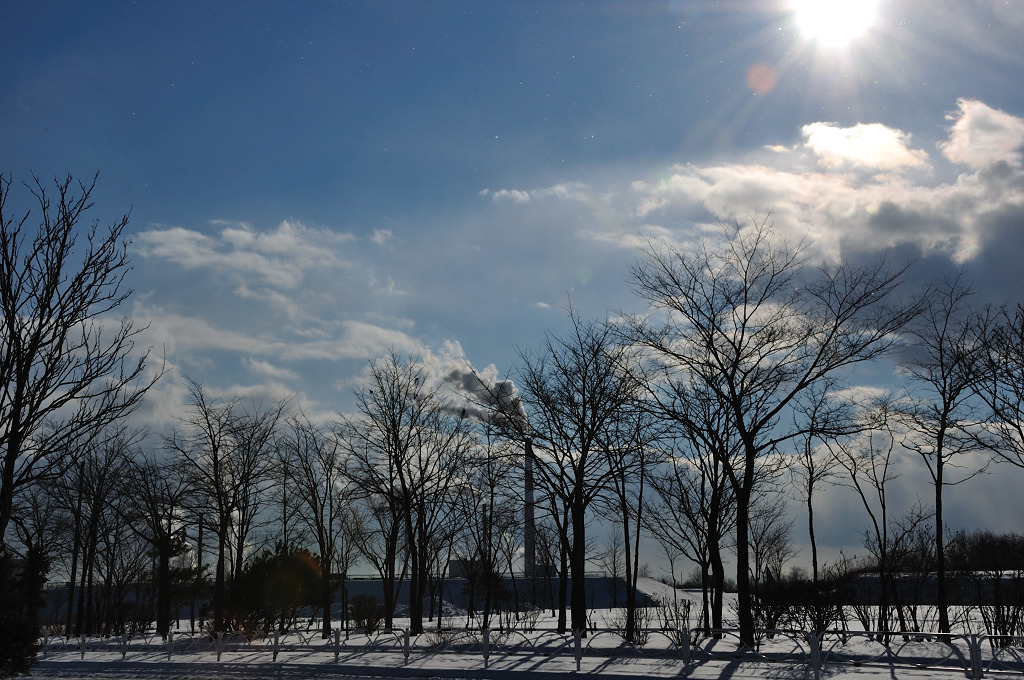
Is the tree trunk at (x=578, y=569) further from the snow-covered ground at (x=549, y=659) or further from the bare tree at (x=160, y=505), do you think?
the bare tree at (x=160, y=505)

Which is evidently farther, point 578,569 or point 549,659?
point 578,569

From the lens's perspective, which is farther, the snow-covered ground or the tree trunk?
the tree trunk

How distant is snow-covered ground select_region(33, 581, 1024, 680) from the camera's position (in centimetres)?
1509

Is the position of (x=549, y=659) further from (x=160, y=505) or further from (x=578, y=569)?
(x=160, y=505)

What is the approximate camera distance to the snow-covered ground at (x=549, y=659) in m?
15.1

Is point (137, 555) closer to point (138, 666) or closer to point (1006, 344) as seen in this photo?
point (138, 666)

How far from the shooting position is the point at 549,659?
1853cm

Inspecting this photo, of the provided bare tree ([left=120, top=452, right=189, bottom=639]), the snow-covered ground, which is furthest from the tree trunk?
bare tree ([left=120, top=452, right=189, bottom=639])

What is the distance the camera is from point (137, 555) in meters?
48.0

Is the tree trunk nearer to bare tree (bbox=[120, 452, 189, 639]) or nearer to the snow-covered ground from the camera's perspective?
the snow-covered ground

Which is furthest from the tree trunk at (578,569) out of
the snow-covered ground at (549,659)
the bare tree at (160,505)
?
the bare tree at (160,505)

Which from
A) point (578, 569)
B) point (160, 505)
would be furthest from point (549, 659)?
point (160, 505)

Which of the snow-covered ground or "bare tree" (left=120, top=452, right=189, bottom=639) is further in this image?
"bare tree" (left=120, top=452, right=189, bottom=639)

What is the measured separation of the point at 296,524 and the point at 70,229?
3183cm
